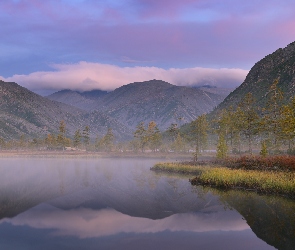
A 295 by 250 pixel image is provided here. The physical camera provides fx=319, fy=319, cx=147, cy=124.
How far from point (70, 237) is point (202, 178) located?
94.7 feet

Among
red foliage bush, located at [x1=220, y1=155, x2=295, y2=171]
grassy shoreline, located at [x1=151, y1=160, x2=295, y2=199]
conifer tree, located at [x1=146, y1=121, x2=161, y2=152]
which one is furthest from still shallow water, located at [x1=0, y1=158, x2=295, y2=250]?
conifer tree, located at [x1=146, y1=121, x2=161, y2=152]

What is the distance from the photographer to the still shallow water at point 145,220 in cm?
1816

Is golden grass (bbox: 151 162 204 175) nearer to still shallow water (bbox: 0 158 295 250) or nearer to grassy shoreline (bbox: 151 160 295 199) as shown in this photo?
grassy shoreline (bbox: 151 160 295 199)

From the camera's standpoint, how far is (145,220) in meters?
24.1

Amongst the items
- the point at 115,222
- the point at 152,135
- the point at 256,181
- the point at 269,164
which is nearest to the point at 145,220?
the point at 115,222

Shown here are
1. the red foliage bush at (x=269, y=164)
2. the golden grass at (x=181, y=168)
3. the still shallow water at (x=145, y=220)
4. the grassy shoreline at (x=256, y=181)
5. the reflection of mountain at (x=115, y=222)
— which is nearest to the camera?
the still shallow water at (x=145, y=220)

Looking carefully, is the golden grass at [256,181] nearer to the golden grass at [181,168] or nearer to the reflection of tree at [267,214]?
the reflection of tree at [267,214]

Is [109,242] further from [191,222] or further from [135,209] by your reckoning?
[135,209]

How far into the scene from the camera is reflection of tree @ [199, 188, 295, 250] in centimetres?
1850

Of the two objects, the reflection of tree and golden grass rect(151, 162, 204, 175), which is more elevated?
the reflection of tree

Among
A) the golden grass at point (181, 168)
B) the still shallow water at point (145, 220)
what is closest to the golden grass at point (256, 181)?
the still shallow water at point (145, 220)

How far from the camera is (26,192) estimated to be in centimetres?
3881

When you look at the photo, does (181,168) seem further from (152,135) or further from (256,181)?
(152,135)

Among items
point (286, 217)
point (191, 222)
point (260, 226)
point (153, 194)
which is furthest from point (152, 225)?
point (153, 194)
